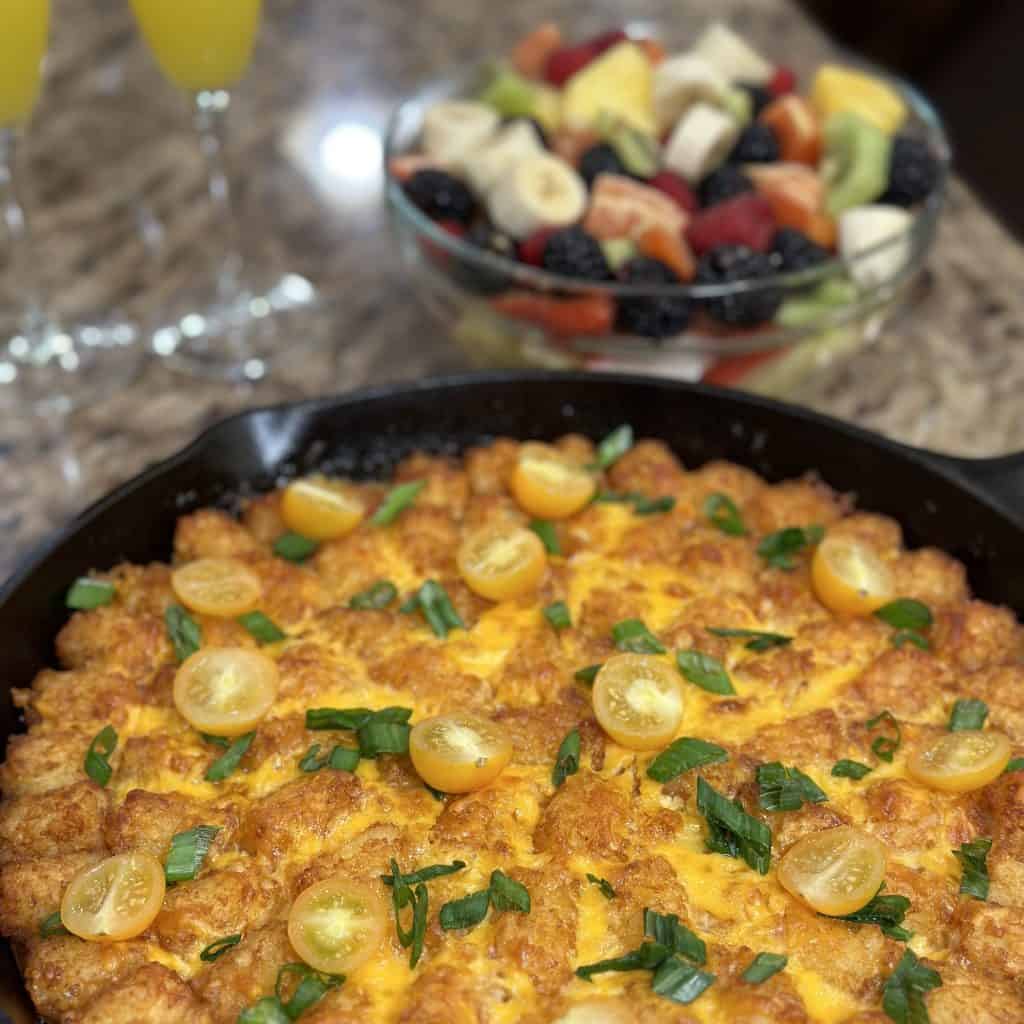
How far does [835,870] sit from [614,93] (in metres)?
2.01

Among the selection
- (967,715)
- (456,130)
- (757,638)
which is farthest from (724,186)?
(967,715)

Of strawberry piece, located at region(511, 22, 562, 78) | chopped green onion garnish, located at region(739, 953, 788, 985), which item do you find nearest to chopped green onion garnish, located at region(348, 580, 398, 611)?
chopped green onion garnish, located at region(739, 953, 788, 985)

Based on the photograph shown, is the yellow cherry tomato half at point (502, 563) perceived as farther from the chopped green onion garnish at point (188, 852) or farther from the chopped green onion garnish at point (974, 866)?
the chopped green onion garnish at point (974, 866)

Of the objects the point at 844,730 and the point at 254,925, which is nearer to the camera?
the point at 254,925

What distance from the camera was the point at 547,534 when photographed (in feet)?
7.72

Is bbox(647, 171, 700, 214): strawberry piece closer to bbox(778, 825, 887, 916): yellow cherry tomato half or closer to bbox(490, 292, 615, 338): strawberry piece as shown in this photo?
bbox(490, 292, 615, 338): strawberry piece

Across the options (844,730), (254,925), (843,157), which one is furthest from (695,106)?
(254,925)

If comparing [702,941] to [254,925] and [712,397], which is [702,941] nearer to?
[254,925]

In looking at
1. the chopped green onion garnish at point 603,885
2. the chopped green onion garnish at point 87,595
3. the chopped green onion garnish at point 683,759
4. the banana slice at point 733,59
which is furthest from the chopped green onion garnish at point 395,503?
the banana slice at point 733,59

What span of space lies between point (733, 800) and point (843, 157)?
5.62 feet

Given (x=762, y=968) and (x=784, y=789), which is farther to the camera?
(x=784, y=789)

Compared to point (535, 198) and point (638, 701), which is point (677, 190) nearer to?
point (535, 198)

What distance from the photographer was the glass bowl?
270 centimetres

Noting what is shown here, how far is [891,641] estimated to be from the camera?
219cm
